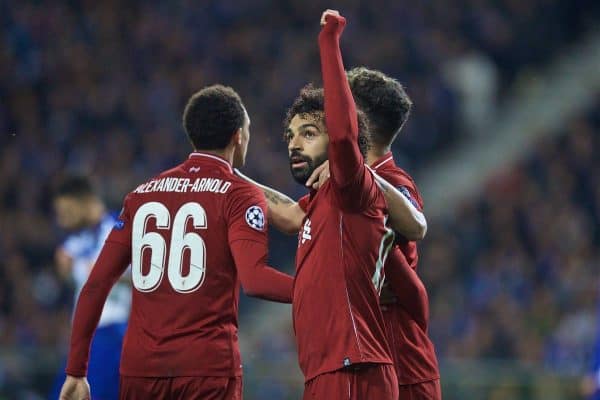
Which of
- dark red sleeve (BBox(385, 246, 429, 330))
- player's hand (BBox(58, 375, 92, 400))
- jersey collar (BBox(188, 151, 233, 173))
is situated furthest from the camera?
jersey collar (BBox(188, 151, 233, 173))

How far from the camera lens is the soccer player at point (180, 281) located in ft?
14.6

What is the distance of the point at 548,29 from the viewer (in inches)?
710

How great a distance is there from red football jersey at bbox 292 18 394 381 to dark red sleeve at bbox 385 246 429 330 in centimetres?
15

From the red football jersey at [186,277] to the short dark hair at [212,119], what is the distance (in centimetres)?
16

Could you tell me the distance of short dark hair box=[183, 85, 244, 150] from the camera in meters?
4.68

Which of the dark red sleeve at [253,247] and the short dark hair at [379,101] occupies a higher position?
the short dark hair at [379,101]

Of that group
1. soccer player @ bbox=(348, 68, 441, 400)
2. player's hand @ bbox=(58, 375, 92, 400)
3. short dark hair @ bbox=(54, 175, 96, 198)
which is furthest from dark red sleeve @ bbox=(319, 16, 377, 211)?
short dark hair @ bbox=(54, 175, 96, 198)

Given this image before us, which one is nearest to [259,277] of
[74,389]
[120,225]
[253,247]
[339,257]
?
[253,247]

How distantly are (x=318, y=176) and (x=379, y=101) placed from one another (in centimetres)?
54

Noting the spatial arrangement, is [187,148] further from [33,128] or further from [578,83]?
[578,83]

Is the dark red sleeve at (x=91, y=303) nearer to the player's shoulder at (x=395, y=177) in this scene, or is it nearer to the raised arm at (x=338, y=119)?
the player's shoulder at (x=395, y=177)

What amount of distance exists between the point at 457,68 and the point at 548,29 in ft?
7.75

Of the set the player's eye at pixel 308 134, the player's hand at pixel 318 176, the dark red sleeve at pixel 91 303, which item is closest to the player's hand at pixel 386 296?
the player's hand at pixel 318 176

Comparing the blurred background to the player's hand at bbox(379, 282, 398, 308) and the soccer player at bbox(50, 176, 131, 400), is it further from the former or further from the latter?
the player's hand at bbox(379, 282, 398, 308)
